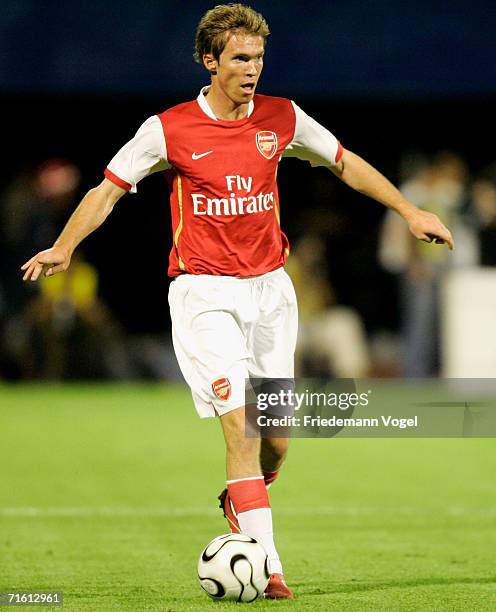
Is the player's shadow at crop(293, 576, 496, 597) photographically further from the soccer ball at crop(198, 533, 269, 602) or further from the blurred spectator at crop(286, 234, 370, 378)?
the blurred spectator at crop(286, 234, 370, 378)

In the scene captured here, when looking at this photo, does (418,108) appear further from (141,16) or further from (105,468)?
(105,468)

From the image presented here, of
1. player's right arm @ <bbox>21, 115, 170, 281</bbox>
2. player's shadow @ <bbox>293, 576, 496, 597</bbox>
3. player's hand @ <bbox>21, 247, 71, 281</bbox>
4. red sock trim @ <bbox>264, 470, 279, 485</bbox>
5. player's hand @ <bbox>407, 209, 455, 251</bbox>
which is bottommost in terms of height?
player's shadow @ <bbox>293, 576, 496, 597</bbox>

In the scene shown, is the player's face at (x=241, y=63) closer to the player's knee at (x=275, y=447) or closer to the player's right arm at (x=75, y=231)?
the player's right arm at (x=75, y=231)

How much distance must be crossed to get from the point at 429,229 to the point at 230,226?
938 millimetres

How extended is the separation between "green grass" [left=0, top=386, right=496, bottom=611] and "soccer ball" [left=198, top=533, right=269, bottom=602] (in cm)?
8

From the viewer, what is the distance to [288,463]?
11.5 metres

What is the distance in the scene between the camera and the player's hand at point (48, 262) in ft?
19.6

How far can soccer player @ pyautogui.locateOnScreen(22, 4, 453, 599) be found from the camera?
20.3 ft

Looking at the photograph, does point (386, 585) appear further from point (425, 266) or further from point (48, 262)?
point (425, 266)

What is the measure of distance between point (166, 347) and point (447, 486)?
813cm

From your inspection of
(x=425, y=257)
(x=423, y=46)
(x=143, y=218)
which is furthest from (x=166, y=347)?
(x=423, y=46)

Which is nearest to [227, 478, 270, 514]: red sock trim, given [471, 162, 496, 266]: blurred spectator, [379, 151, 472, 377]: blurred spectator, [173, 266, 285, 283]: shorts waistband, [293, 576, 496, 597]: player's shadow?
[293, 576, 496, 597]: player's shadow

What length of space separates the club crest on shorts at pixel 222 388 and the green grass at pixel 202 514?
35.2 inches

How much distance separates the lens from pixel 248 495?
6.14 metres
